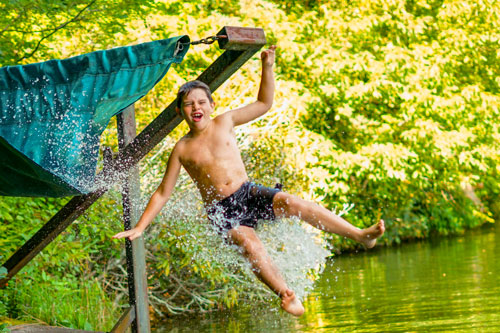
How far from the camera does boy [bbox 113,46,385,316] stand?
4.44 meters

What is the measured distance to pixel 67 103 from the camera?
4.20 meters

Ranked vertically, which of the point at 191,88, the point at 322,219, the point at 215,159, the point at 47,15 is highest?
the point at 47,15

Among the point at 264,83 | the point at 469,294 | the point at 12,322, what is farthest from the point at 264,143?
the point at 264,83

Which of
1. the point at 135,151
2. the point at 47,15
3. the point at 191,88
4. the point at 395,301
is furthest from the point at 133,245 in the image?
the point at 395,301

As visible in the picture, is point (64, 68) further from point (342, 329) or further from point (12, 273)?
point (342, 329)

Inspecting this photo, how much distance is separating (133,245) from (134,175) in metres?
0.55

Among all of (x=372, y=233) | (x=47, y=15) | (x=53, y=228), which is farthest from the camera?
(x=47, y=15)

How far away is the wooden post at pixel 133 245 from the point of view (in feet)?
19.6

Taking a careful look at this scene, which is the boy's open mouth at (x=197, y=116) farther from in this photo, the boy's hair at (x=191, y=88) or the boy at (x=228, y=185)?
the boy's hair at (x=191, y=88)

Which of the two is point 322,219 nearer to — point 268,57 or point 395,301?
point 268,57

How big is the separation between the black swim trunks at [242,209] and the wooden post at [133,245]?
4.90 ft

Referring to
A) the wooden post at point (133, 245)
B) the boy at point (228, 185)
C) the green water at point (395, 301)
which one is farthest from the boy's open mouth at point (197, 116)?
the green water at point (395, 301)

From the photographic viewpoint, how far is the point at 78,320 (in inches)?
292

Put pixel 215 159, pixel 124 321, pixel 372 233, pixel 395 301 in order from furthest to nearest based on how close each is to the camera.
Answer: pixel 395 301 → pixel 124 321 → pixel 215 159 → pixel 372 233
